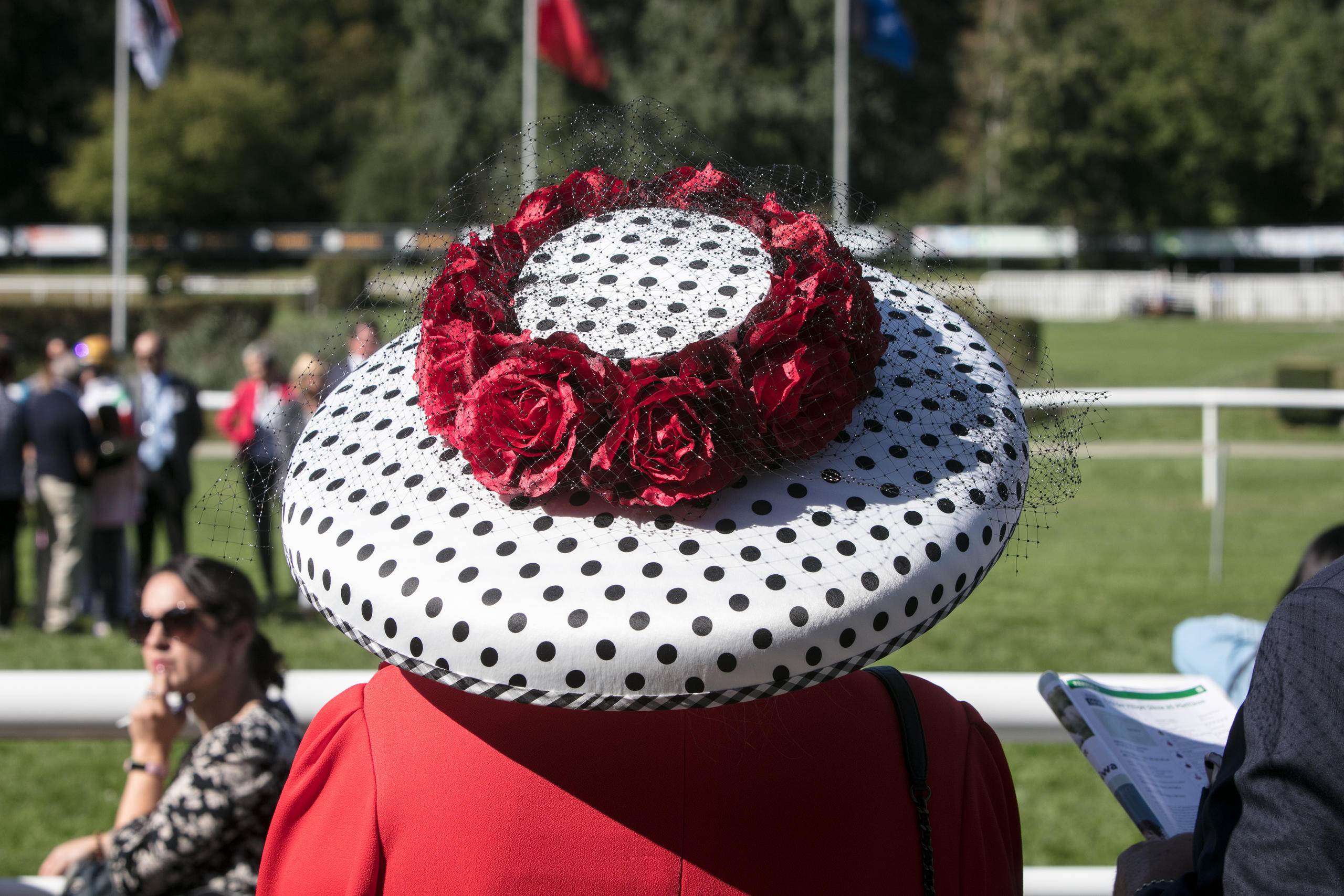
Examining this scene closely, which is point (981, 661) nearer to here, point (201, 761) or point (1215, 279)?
point (201, 761)

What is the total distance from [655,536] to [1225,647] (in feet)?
8.18

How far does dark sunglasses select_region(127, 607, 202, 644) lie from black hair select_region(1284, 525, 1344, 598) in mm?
A: 2489

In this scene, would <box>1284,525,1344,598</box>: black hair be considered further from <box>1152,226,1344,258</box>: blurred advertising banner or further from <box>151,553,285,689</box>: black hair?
<box>1152,226,1344,258</box>: blurred advertising banner

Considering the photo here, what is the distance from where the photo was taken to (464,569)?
115 centimetres

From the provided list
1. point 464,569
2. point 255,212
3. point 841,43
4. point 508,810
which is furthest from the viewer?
point 255,212

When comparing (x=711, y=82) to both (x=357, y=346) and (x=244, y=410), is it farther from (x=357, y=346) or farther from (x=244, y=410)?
(x=357, y=346)

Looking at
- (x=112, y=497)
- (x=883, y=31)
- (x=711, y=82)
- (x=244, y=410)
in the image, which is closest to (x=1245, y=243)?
(x=711, y=82)

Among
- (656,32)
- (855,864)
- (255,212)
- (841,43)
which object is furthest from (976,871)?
(255,212)

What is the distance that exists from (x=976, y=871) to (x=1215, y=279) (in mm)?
38643

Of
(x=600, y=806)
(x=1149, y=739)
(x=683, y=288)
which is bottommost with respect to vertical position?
(x=1149, y=739)

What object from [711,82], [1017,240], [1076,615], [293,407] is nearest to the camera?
[293,407]

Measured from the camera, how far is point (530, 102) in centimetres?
2044

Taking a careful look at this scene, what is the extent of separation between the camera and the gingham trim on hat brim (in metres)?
1.11

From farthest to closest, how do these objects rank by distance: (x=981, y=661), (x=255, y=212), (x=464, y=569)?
(x=255, y=212)
(x=981, y=661)
(x=464, y=569)
